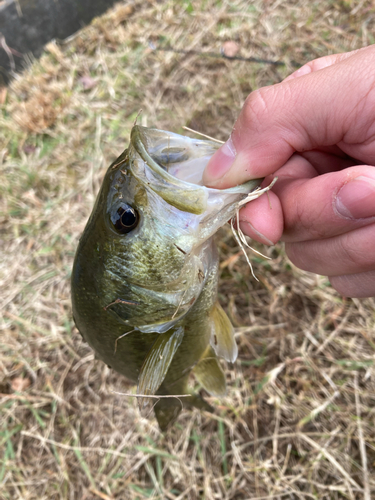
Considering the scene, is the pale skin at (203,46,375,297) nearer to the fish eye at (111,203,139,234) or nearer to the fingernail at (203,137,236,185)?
the fingernail at (203,137,236,185)

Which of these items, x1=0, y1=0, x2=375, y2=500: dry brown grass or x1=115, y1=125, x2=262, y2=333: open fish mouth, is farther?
x1=0, y1=0, x2=375, y2=500: dry brown grass

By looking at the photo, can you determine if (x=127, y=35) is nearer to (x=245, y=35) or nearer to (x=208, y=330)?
(x=245, y=35)

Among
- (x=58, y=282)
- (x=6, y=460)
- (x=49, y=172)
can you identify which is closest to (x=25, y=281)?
(x=58, y=282)

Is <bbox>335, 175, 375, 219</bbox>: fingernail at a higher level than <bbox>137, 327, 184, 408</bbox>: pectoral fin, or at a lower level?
higher

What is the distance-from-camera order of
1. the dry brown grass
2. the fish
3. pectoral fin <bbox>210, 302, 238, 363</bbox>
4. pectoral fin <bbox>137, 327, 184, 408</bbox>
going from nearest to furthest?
the fish → pectoral fin <bbox>137, 327, 184, 408</bbox> → pectoral fin <bbox>210, 302, 238, 363</bbox> → the dry brown grass

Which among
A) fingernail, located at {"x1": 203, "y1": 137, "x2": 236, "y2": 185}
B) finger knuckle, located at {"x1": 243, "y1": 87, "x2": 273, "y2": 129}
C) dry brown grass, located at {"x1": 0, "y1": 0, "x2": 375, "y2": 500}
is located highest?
finger knuckle, located at {"x1": 243, "y1": 87, "x2": 273, "y2": 129}

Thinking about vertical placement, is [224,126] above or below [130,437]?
above

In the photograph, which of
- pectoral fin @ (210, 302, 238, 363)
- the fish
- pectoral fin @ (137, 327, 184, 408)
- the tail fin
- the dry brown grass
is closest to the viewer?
the fish

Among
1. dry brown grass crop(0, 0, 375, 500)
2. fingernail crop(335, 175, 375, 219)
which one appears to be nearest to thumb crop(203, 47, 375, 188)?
fingernail crop(335, 175, 375, 219)
